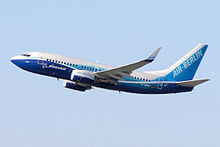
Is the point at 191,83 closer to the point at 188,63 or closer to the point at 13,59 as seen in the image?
the point at 188,63

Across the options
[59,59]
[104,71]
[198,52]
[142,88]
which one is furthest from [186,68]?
[59,59]

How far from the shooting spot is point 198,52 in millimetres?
82750

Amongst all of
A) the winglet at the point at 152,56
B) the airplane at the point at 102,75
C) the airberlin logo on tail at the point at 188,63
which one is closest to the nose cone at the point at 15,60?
the airplane at the point at 102,75

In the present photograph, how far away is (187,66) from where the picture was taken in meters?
81.4

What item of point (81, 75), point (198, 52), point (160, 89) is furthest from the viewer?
point (198, 52)

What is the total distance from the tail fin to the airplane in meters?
0.17

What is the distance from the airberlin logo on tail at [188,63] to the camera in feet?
264

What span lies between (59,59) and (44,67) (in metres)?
2.42

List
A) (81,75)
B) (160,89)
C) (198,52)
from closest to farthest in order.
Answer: (81,75)
(160,89)
(198,52)

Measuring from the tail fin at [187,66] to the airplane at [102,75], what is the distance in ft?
0.57

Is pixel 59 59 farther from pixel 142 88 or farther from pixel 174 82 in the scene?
pixel 174 82

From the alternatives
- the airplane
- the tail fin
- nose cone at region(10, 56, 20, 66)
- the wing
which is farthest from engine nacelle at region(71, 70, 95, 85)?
the tail fin

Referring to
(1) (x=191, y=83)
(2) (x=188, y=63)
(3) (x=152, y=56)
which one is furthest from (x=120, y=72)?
(2) (x=188, y=63)

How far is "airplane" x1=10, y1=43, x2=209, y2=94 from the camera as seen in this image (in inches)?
2857
